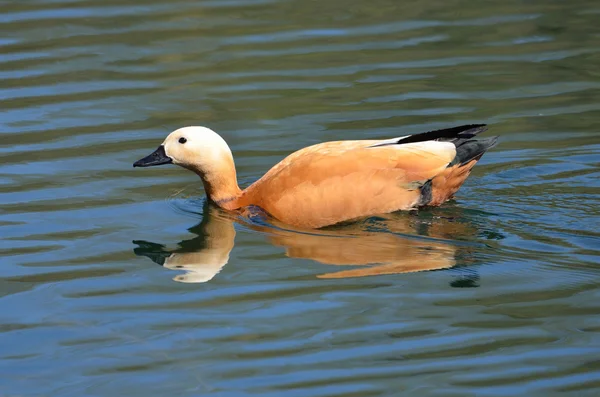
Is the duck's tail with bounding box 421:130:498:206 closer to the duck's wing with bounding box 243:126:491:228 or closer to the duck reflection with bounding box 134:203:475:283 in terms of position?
the duck's wing with bounding box 243:126:491:228

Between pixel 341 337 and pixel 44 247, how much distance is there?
2688 mm

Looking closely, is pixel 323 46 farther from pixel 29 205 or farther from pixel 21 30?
pixel 29 205

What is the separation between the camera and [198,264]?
768cm

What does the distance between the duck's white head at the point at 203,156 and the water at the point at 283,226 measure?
248 millimetres

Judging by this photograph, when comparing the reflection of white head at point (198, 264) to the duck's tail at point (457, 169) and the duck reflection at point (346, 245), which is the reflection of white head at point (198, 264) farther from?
the duck's tail at point (457, 169)

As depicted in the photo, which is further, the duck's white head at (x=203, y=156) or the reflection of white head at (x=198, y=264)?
the duck's white head at (x=203, y=156)

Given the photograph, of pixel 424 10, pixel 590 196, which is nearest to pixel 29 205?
pixel 590 196

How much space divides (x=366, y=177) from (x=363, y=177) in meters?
0.02

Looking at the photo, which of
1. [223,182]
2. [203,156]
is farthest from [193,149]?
[223,182]

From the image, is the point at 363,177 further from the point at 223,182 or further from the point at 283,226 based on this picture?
the point at 223,182

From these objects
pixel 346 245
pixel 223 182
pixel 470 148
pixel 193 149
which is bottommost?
pixel 346 245

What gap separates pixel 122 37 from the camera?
13109 millimetres

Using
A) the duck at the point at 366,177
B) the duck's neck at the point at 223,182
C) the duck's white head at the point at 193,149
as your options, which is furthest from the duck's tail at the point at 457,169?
the duck's white head at the point at 193,149

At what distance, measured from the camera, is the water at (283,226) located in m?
6.04
